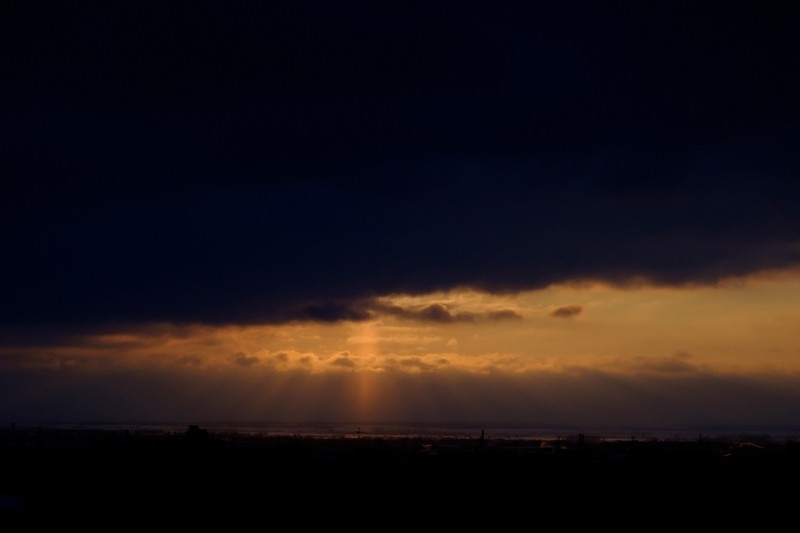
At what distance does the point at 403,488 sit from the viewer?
1815 inches

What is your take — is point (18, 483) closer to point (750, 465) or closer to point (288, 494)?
point (288, 494)

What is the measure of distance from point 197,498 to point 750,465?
34.7 m

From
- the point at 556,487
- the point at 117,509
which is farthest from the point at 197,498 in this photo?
the point at 556,487

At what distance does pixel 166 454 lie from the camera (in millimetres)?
63969

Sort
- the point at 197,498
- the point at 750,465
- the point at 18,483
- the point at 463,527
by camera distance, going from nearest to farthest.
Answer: the point at 463,527
the point at 197,498
the point at 18,483
the point at 750,465

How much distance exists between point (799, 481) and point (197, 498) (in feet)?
107

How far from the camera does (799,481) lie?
1873 inches

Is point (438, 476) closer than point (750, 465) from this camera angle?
Yes

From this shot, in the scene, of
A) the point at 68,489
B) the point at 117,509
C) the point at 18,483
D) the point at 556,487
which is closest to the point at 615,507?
the point at 556,487

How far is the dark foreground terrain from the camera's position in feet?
129

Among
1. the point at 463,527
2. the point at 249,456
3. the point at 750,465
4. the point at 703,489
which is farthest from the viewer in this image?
the point at 249,456

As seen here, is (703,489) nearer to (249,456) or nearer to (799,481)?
(799,481)

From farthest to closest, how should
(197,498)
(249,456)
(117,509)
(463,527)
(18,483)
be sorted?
(249,456)
(18,483)
(197,498)
(117,509)
(463,527)

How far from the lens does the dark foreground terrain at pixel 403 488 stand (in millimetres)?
39250
